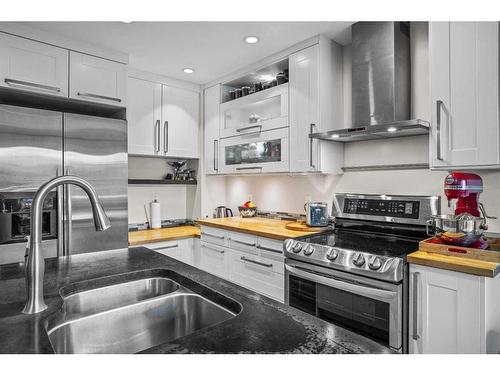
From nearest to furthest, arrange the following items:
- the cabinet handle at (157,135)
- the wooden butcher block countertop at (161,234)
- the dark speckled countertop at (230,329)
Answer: the dark speckled countertop at (230,329) → the wooden butcher block countertop at (161,234) → the cabinet handle at (157,135)

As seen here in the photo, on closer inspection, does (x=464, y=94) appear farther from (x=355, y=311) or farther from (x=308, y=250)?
(x=355, y=311)

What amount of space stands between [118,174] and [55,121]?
0.63 m

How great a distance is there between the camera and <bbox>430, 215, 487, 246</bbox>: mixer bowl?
1.69 meters

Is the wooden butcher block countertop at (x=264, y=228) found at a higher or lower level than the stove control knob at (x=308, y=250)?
higher

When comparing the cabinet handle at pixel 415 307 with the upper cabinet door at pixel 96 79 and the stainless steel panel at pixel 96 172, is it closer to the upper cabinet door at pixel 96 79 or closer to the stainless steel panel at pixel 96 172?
the stainless steel panel at pixel 96 172

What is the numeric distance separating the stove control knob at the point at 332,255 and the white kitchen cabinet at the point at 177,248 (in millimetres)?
1765

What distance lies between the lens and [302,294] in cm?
214

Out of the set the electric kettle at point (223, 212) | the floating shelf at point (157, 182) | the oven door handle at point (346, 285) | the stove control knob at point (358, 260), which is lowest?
the oven door handle at point (346, 285)

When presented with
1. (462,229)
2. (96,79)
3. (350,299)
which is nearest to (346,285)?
(350,299)

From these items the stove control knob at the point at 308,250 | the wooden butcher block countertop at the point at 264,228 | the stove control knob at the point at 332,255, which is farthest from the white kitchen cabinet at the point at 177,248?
the stove control knob at the point at 332,255

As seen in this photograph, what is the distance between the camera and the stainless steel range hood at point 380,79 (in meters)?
2.22

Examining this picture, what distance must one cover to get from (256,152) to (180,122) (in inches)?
42.0

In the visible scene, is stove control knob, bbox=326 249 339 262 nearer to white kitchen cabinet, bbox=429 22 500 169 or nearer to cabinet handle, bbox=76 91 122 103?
white kitchen cabinet, bbox=429 22 500 169
